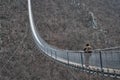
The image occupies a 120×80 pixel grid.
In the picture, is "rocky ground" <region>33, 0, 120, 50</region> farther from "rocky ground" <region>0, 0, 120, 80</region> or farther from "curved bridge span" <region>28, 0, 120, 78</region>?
"curved bridge span" <region>28, 0, 120, 78</region>

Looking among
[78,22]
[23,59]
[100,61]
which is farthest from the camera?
[78,22]

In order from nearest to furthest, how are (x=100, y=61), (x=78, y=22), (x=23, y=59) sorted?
(x=100, y=61), (x=23, y=59), (x=78, y=22)

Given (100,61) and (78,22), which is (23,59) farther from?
(100,61)

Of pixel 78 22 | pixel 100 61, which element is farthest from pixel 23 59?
pixel 100 61

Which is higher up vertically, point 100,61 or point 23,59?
point 100,61

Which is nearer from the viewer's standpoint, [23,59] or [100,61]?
[100,61]

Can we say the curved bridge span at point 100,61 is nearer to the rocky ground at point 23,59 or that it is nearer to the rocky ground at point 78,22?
the rocky ground at point 23,59

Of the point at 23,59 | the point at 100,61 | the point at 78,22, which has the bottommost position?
the point at 23,59

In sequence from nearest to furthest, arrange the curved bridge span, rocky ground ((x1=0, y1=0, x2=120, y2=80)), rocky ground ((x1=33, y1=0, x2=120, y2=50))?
1. the curved bridge span
2. rocky ground ((x1=0, y1=0, x2=120, y2=80))
3. rocky ground ((x1=33, y1=0, x2=120, y2=50))

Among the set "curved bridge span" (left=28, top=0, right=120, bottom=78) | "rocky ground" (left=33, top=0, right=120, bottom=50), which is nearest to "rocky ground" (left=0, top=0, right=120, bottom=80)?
"rocky ground" (left=33, top=0, right=120, bottom=50)

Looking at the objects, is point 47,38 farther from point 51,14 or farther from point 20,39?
point 51,14

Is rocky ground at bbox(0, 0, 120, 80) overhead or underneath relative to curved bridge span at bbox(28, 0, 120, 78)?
underneath
